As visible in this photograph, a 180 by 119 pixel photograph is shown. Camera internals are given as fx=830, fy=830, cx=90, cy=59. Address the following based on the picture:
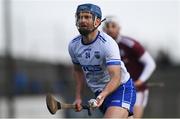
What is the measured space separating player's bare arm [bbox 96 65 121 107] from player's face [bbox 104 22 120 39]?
2387mm

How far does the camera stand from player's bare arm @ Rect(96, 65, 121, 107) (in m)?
9.26

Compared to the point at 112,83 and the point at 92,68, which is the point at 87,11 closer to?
the point at 92,68

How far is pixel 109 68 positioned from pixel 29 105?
61.1 ft

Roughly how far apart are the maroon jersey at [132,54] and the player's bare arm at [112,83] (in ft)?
8.94

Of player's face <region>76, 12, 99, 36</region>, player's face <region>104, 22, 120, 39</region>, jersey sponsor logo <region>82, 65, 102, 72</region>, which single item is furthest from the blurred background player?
player's face <region>76, 12, 99, 36</region>

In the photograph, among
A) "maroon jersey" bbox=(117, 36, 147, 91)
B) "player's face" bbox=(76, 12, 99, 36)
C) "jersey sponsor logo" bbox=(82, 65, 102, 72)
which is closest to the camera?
"player's face" bbox=(76, 12, 99, 36)

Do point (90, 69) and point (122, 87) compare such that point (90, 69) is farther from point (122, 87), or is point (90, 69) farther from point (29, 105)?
point (29, 105)

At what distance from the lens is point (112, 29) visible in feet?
38.7

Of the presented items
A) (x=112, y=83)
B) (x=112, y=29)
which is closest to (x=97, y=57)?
(x=112, y=83)

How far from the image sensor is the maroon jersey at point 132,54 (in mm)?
12195

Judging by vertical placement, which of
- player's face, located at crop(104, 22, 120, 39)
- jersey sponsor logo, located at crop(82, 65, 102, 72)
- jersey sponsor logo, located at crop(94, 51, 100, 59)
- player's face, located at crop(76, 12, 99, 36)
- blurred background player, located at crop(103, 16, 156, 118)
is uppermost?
player's face, located at crop(76, 12, 99, 36)

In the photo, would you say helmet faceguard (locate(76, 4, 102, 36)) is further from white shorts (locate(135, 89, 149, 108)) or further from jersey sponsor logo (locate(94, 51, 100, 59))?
white shorts (locate(135, 89, 149, 108))

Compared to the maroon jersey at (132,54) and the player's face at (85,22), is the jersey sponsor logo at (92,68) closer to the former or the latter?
the player's face at (85,22)

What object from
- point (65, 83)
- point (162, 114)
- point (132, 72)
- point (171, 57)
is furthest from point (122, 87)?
point (171, 57)
